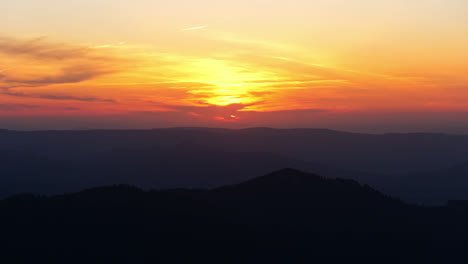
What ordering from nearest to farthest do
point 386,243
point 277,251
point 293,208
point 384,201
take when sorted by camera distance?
point 277,251
point 386,243
point 293,208
point 384,201

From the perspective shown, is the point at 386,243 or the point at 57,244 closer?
the point at 57,244

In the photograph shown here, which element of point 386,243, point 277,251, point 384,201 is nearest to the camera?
point 277,251

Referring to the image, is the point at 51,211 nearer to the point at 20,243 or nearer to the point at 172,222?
the point at 20,243

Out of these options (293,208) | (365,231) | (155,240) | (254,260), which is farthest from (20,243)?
(365,231)

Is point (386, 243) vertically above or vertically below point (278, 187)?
below

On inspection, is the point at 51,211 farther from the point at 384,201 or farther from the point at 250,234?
the point at 384,201

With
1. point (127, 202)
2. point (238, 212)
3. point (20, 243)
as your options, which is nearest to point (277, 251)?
point (238, 212)
